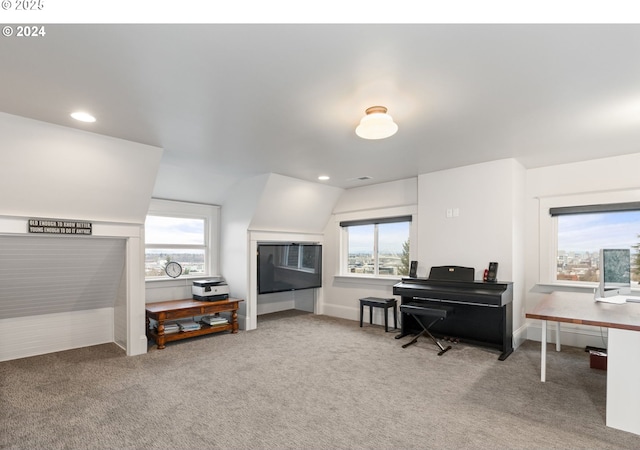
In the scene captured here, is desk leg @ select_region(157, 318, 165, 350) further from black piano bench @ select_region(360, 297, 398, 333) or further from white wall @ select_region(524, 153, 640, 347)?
white wall @ select_region(524, 153, 640, 347)

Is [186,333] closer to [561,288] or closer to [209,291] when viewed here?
[209,291]

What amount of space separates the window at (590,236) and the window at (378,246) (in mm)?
1965

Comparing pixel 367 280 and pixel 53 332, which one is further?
pixel 367 280

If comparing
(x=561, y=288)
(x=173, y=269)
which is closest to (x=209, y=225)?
(x=173, y=269)

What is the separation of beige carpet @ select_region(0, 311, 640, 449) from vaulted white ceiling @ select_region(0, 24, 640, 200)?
7.48ft

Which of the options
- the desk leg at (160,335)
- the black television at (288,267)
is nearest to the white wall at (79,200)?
the desk leg at (160,335)

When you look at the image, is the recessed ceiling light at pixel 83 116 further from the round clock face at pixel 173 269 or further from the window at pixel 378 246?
the window at pixel 378 246

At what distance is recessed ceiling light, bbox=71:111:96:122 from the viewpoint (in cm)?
271

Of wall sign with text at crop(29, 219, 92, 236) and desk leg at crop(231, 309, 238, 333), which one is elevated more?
wall sign with text at crop(29, 219, 92, 236)

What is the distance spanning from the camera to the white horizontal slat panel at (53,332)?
3.71m

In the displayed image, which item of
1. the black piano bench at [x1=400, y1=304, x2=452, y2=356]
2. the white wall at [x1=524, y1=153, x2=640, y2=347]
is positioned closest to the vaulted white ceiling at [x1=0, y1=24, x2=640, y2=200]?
the white wall at [x1=524, y1=153, x2=640, y2=347]

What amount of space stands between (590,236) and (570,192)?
1.93 ft

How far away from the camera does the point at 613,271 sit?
3.27 m
